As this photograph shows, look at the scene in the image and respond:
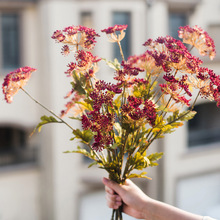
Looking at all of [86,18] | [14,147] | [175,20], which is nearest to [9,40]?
[86,18]

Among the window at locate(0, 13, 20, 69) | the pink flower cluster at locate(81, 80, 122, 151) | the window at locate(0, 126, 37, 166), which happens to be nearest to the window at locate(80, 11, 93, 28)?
the window at locate(0, 13, 20, 69)

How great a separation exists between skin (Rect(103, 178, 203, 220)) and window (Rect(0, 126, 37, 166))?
3.50 m

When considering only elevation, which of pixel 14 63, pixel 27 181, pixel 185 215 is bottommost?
pixel 27 181

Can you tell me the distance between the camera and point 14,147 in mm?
4465

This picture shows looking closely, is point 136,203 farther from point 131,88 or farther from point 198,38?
point 198,38

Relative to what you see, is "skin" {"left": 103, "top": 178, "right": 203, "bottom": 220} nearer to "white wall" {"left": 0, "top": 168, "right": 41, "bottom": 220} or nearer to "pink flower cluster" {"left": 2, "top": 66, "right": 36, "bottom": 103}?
"pink flower cluster" {"left": 2, "top": 66, "right": 36, "bottom": 103}

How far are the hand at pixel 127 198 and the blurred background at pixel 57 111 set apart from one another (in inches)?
125

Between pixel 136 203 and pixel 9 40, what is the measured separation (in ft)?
11.5

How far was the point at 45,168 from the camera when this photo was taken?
429 centimetres

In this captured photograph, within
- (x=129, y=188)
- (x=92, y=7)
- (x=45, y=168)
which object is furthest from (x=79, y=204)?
(x=129, y=188)

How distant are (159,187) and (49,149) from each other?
160cm

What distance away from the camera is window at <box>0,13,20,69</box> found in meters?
4.00

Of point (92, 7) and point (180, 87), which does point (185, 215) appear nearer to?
point (180, 87)

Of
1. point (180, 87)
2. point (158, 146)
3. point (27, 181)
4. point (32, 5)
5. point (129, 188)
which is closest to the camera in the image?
point (180, 87)
